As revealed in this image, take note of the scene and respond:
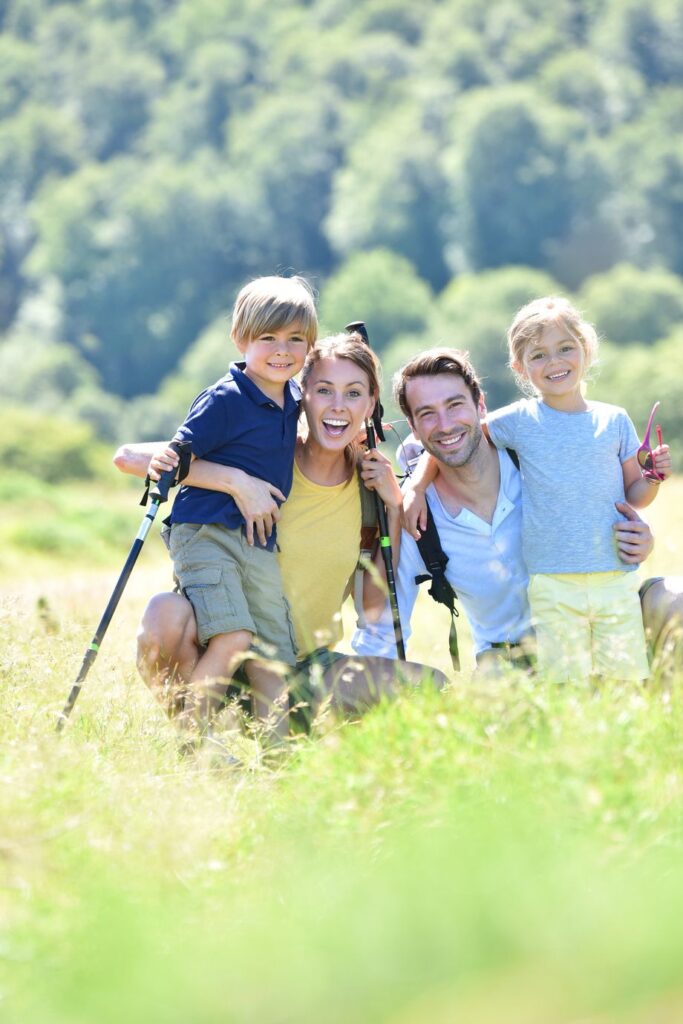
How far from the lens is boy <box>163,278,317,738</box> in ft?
21.2

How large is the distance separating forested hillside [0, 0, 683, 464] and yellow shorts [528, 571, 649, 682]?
7847cm

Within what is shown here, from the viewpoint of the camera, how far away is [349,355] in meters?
6.79

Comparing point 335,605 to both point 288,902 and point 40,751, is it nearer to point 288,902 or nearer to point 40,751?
point 40,751

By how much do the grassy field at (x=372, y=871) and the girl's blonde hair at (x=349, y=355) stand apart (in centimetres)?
200

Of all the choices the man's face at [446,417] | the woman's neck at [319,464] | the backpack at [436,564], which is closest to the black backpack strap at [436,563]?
the backpack at [436,564]

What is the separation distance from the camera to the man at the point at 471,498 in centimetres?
679

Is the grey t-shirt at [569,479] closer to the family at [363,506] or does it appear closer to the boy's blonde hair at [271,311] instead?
the family at [363,506]

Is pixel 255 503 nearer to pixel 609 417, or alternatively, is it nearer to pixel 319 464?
pixel 319 464

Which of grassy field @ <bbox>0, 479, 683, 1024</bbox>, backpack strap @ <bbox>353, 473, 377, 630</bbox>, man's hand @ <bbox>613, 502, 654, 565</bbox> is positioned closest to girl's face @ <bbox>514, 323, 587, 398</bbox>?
man's hand @ <bbox>613, 502, 654, 565</bbox>

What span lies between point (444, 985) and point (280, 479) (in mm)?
3563

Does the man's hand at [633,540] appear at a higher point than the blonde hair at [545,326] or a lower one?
lower

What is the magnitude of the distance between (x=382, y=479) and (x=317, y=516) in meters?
0.39

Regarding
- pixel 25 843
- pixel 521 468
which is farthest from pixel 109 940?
pixel 521 468

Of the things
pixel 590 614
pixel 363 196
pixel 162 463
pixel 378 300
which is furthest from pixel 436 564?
pixel 363 196
